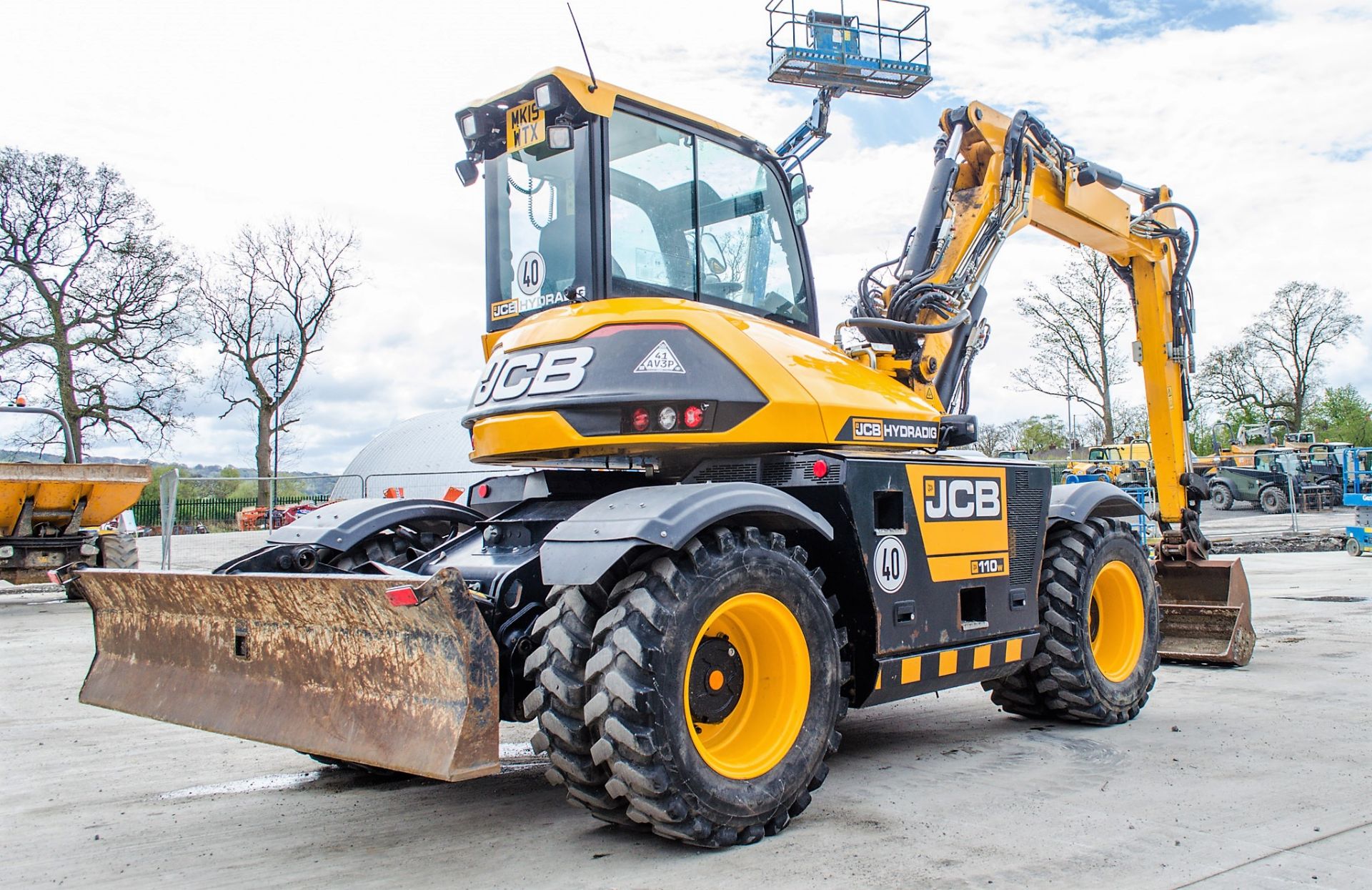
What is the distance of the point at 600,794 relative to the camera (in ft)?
12.9

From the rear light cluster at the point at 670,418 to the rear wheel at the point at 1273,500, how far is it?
3165 cm

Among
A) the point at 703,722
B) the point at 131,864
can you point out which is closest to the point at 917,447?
the point at 703,722

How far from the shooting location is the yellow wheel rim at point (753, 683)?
14.2 ft

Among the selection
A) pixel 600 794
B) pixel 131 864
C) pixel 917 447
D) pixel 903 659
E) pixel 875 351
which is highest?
pixel 875 351

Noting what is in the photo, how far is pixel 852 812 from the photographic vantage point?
14.7ft

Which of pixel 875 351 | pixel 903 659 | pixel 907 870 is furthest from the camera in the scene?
pixel 875 351

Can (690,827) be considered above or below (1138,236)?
below

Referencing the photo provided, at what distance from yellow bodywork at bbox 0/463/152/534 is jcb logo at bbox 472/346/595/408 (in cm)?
1057

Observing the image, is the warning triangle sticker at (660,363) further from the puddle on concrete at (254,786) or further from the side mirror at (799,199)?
the puddle on concrete at (254,786)

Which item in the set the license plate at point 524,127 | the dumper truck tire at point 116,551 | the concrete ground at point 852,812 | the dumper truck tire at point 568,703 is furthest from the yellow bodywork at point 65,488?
the dumper truck tire at point 568,703

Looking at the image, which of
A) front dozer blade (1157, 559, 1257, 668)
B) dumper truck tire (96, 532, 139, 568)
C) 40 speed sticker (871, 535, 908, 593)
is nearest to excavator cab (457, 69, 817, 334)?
40 speed sticker (871, 535, 908, 593)

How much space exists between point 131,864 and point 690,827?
6.91ft

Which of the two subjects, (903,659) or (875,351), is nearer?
(903,659)

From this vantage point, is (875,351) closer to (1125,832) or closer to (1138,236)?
(1125,832)
